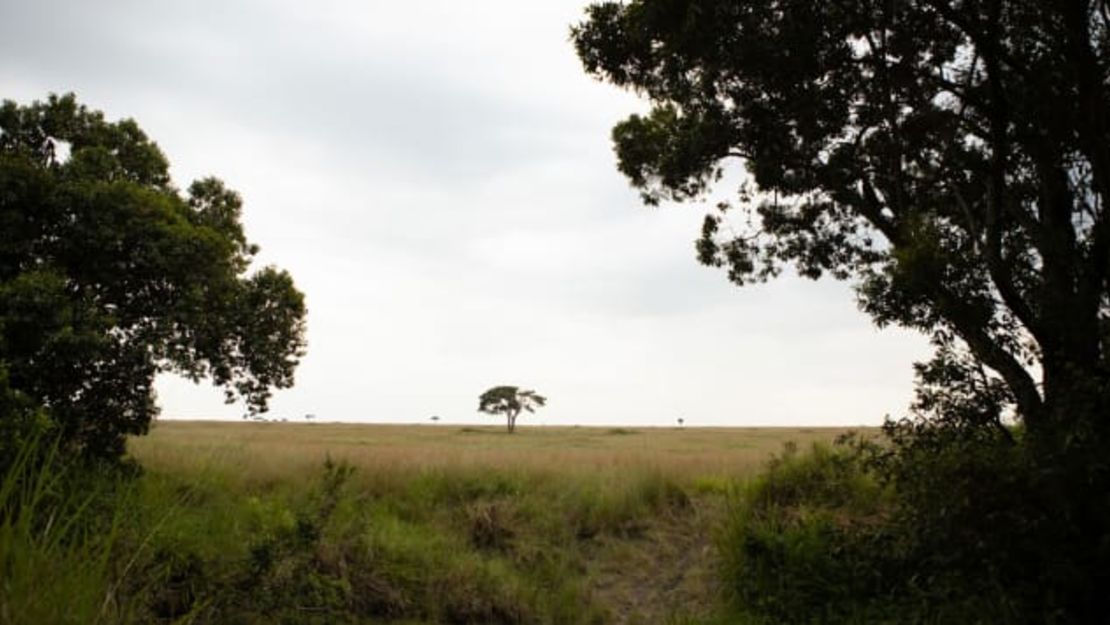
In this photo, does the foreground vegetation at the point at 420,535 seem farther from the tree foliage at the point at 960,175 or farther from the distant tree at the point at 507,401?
the distant tree at the point at 507,401

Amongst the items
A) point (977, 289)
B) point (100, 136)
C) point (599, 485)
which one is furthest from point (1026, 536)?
point (100, 136)

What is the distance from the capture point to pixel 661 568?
13383 mm

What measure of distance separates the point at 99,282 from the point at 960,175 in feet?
44.0

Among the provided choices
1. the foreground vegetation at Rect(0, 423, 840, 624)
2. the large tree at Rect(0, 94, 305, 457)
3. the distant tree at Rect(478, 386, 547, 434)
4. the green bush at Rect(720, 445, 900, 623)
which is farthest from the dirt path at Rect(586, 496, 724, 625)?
the distant tree at Rect(478, 386, 547, 434)

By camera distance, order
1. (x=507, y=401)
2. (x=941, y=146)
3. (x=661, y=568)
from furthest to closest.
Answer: (x=507, y=401) < (x=661, y=568) < (x=941, y=146)

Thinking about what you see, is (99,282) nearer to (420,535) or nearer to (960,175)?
(420,535)

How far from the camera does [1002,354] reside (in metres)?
8.92

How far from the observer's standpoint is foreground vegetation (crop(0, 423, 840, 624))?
9.45 m

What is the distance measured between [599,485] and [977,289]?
890 centimetres

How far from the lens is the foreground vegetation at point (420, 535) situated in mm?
9445

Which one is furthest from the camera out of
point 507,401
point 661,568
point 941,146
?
point 507,401

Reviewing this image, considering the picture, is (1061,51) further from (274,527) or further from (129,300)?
(129,300)

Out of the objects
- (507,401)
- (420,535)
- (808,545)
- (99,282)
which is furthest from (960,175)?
(507,401)

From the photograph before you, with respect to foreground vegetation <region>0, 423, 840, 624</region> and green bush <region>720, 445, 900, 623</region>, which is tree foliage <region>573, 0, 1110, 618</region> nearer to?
green bush <region>720, 445, 900, 623</region>
